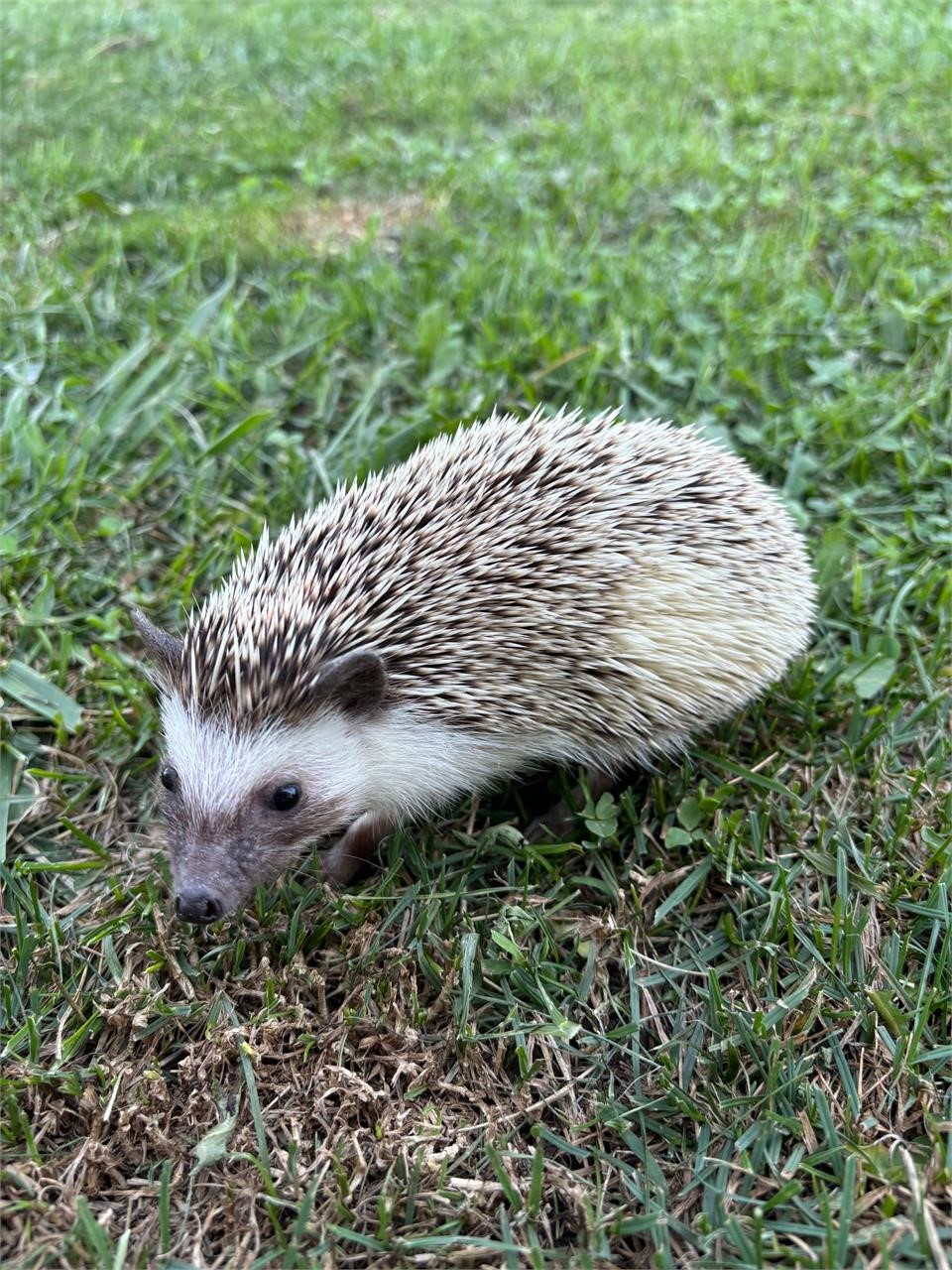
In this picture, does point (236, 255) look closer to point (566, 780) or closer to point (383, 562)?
point (383, 562)

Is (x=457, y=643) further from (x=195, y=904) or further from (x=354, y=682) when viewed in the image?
(x=195, y=904)

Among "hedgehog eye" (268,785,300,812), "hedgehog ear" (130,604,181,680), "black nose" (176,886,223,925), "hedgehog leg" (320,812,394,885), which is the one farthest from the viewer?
"hedgehog leg" (320,812,394,885)

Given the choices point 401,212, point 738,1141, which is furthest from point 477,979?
point 401,212

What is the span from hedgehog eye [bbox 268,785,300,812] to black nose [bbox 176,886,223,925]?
345 mm

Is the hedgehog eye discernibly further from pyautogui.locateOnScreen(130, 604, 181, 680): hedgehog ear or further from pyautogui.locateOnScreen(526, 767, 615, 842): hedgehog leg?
pyautogui.locateOnScreen(526, 767, 615, 842): hedgehog leg

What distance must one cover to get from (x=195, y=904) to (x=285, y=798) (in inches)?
16.3

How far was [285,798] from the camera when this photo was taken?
3.17m

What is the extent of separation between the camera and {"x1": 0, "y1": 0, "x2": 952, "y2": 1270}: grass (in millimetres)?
2605

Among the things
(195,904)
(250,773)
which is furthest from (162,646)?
(195,904)

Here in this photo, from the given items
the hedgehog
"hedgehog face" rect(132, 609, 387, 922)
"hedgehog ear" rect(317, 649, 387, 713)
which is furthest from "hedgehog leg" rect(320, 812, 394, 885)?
"hedgehog ear" rect(317, 649, 387, 713)

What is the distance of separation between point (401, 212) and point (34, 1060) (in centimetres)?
521

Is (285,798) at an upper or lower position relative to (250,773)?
lower

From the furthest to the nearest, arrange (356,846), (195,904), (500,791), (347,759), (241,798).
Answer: (500,791), (356,846), (347,759), (241,798), (195,904)

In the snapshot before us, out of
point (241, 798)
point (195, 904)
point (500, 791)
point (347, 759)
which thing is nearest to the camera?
point (195, 904)
